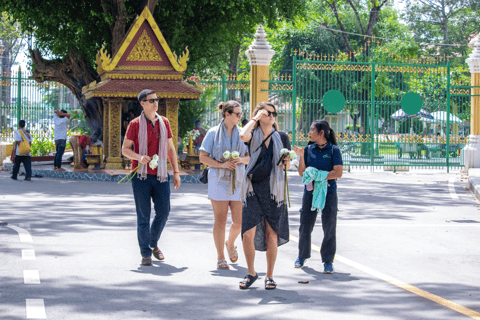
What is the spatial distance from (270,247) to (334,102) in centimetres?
1506

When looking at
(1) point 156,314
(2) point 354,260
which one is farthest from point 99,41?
(1) point 156,314

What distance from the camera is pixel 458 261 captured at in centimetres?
741

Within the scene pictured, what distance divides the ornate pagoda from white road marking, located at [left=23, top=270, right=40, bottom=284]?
11764 mm

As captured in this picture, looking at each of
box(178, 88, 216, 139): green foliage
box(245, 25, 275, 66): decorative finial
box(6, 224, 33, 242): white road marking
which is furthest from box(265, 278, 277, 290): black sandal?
box(178, 88, 216, 139): green foliage

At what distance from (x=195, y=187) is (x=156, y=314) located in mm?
10844

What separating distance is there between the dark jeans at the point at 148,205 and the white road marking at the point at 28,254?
3.87 feet

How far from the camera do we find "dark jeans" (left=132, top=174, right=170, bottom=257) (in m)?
6.95

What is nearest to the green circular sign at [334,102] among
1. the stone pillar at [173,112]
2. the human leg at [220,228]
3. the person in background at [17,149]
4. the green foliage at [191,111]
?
the green foliage at [191,111]

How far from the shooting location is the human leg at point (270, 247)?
6.02 metres

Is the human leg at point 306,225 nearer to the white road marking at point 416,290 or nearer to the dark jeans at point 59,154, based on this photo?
the white road marking at point 416,290

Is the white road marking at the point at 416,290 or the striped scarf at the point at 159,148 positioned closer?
the white road marking at the point at 416,290

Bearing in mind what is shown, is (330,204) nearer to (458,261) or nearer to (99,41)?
(458,261)

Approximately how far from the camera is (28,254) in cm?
733

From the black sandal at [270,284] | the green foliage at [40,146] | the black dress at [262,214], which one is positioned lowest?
the black sandal at [270,284]
